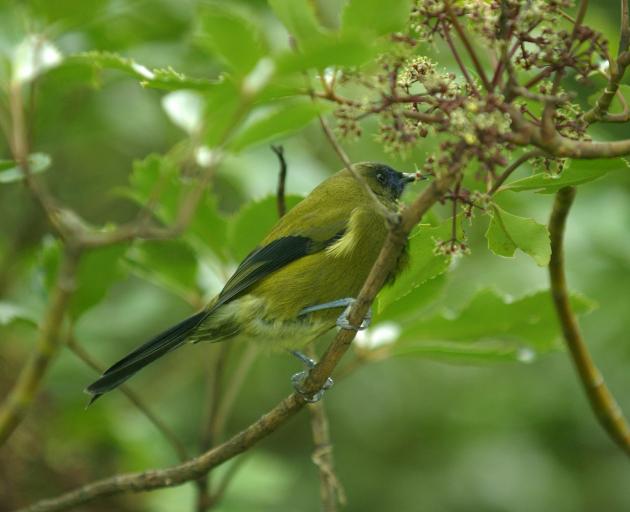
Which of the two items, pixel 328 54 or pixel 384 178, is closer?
pixel 328 54

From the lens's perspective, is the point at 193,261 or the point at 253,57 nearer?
the point at 253,57

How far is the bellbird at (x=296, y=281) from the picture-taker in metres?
2.82

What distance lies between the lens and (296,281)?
114 inches

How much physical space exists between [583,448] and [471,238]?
45.0 inches

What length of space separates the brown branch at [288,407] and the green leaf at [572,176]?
12.5 inches

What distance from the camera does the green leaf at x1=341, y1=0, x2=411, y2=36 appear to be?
4.89ft

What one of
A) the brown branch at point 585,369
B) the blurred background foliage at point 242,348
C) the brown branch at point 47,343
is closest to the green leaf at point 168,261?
the blurred background foliage at point 242,348

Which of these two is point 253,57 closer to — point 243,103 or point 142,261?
point 243,103

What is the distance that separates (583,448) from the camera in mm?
4543

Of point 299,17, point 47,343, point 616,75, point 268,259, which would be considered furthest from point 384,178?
point 299,17

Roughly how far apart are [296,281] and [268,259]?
112 mm

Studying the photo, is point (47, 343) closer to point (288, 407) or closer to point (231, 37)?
point (288, 407)

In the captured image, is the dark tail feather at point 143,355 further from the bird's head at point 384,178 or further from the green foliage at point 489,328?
the bird's head at point 384,178

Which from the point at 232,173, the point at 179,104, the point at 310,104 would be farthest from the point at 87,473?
the point at 310,104
